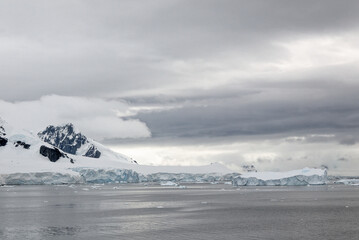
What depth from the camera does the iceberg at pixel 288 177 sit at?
148 m

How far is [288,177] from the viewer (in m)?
148

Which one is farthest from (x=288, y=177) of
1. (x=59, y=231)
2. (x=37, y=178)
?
(x=59, y=231)

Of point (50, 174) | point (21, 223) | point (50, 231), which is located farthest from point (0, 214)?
point (50, 174)

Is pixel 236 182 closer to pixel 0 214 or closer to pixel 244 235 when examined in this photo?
pixel 0 214

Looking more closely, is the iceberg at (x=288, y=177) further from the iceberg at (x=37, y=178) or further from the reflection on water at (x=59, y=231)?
the reflection on water at (x=59, y=231)

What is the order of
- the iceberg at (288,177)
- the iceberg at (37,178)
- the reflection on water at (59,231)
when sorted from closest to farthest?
the reflection on water at (59,231) < the iceberg at (288,177) < the iceberg at (37,178)

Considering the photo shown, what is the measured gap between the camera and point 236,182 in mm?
169750

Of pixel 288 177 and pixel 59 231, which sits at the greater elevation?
pixel 288 177

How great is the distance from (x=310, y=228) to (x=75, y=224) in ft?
76.0

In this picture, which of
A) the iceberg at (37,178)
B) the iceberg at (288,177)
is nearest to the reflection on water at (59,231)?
the iceberg at (288,177)

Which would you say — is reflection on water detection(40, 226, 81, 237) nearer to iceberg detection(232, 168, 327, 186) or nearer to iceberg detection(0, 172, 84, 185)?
iceberg detection(232, 168, 327, 186)

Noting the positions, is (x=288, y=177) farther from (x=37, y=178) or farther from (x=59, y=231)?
(x=59, y=231)

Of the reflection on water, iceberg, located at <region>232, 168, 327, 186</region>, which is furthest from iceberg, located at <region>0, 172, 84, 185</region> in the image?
the reflection on water

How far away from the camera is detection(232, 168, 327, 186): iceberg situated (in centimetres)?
14838
